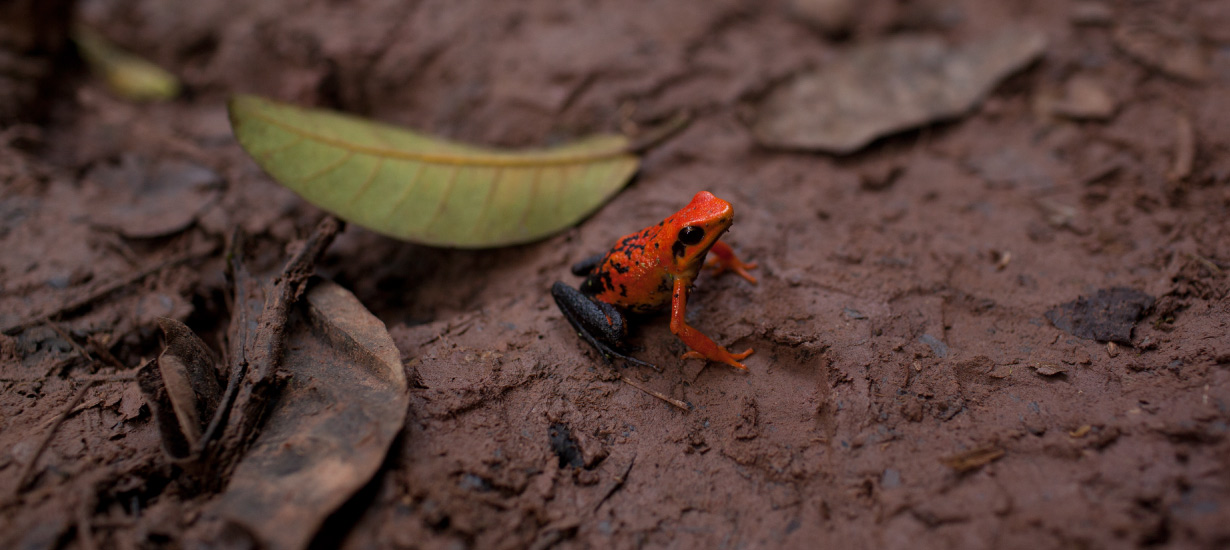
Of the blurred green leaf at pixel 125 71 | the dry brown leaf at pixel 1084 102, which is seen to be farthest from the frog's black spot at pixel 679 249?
the blurred green leaf at pixel 125 71

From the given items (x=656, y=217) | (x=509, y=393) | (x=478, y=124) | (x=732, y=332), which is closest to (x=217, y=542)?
(x=509, y=393)

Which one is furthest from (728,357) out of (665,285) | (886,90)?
(886,90)

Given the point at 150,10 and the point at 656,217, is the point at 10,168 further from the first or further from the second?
the point at 656,217

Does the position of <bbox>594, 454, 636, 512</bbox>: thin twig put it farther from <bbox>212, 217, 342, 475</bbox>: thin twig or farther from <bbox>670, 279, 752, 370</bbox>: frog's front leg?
<bbox>212, 217, 342, 475</bbox>: thin twig

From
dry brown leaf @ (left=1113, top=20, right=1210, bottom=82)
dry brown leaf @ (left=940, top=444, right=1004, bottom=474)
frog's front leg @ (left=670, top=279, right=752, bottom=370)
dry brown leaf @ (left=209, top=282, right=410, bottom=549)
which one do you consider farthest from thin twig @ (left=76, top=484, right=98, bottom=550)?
dry brown leaf @ (left=1113, top=20, right=1210, bottom=82)

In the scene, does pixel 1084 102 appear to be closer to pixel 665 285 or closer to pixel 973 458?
pixel 973 458
